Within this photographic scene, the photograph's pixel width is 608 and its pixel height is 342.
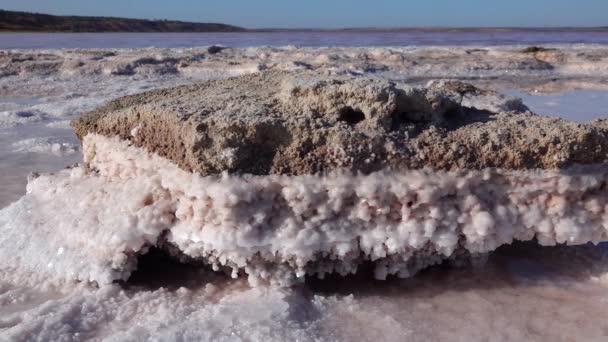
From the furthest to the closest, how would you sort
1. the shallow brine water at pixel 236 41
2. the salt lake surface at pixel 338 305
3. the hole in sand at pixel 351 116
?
the shallow brine water at pixel 236 41
the hole in sand at pixel 351 116
the salt lake surface at pixel 338 305

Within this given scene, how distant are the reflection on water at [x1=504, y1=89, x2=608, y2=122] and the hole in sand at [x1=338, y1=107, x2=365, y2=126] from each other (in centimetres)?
380

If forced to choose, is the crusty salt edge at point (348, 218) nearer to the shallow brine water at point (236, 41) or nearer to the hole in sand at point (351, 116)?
the hole in sand at point (351, 116)

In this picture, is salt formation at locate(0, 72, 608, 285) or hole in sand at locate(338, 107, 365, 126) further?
hole in sand at locate(338, 107, 365, 126)

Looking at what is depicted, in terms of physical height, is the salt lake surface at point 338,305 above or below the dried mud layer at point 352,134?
below

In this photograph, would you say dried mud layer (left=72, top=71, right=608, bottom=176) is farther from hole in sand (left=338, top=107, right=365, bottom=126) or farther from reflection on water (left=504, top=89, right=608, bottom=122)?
reflection on water (left=504, top=89, right=608, bottom=122)

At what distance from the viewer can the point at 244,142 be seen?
178cm

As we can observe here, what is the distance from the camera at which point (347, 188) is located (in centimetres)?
174

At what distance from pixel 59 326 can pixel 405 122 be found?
48.3 inches

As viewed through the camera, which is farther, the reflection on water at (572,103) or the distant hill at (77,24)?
the distant hill at (77,24)

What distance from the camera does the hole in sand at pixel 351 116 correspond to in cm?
191

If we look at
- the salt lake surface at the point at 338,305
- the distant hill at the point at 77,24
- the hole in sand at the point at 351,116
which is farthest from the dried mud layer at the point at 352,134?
the distant hill at the point at 77,24

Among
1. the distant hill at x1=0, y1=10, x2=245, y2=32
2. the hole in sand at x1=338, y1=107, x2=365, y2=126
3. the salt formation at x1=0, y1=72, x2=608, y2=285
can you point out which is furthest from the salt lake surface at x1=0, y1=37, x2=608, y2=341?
the distant hill at x1=0, y1=10, x2=245, y2=32

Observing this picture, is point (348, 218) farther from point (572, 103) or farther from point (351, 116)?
point (572, 103)

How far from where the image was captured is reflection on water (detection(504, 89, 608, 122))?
18.1ft
